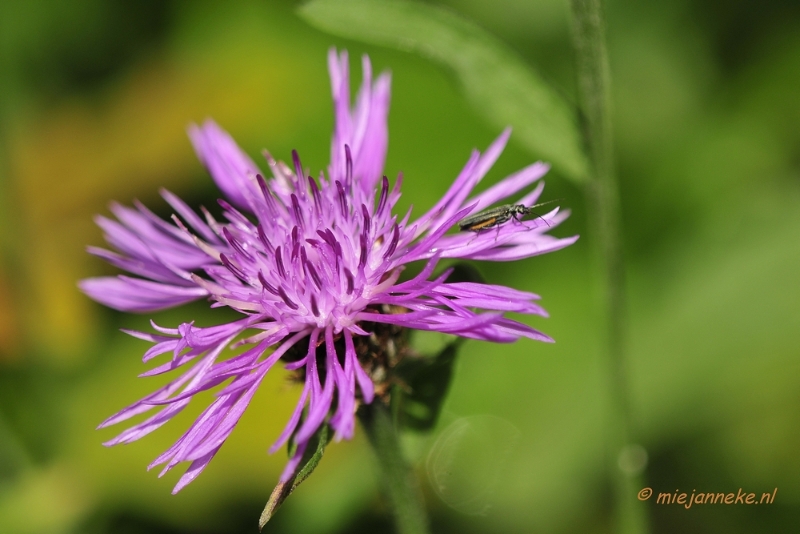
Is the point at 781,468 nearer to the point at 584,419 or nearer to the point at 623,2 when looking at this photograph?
the point at 584,419

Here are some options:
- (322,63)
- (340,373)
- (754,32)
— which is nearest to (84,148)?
(322,63)

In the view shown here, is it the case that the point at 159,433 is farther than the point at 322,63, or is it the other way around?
the point at 322,63

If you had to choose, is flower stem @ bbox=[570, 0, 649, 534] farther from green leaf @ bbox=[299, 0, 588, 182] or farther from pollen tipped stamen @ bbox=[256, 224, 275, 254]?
pollen tipped stamen @ bbox=[256, 224, 275, 254]

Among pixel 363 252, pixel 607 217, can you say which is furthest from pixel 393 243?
pixel 607 217

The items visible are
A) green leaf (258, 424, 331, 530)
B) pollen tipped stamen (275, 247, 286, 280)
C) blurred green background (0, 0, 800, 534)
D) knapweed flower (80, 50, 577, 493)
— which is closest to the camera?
green leaf (258, 424, 331, 530)

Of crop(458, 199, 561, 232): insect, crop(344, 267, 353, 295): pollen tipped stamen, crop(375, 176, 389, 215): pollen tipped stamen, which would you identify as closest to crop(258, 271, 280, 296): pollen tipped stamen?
crop(344, 267, 353, 295): pollen tipped stamen

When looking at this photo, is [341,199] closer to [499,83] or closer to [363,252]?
[363,252]
